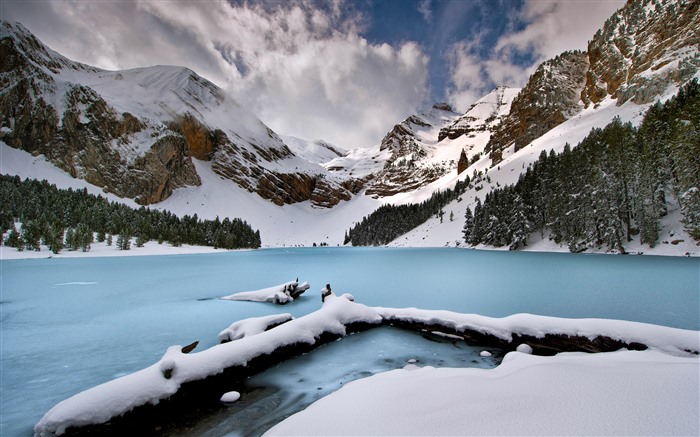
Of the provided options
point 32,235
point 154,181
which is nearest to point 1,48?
point 154,181

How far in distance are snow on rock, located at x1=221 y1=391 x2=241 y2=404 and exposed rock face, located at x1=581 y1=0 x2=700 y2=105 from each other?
346 feet

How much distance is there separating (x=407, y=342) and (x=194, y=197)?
201m

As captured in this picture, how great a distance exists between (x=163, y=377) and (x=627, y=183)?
5636 cm

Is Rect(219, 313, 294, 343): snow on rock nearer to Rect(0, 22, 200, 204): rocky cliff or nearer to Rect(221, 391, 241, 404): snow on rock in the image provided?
Rect(221, 391, 241, 404): snow on rock

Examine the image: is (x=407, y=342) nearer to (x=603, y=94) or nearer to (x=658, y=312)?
(x=658, y=312)

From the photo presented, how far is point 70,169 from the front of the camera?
132 m

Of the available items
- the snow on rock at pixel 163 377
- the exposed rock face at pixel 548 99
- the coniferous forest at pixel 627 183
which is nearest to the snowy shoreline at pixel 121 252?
the coniferous forest at pixel 627 183

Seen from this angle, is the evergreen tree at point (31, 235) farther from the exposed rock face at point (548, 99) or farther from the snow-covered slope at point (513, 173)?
the exposed rock face at point (548, 99)

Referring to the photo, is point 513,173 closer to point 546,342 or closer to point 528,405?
point 546,342

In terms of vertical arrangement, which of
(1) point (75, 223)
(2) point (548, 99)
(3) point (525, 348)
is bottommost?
(3) point (525, 348)

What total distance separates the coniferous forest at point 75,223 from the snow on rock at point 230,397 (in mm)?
77103

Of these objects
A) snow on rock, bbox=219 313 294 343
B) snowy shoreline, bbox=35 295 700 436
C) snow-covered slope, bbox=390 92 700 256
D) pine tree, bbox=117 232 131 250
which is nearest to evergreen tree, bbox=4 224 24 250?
pine tree, bbox=117 232 131 250

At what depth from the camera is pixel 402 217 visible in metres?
123

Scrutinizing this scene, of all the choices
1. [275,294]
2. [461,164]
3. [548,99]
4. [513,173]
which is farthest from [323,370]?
[461,164]
